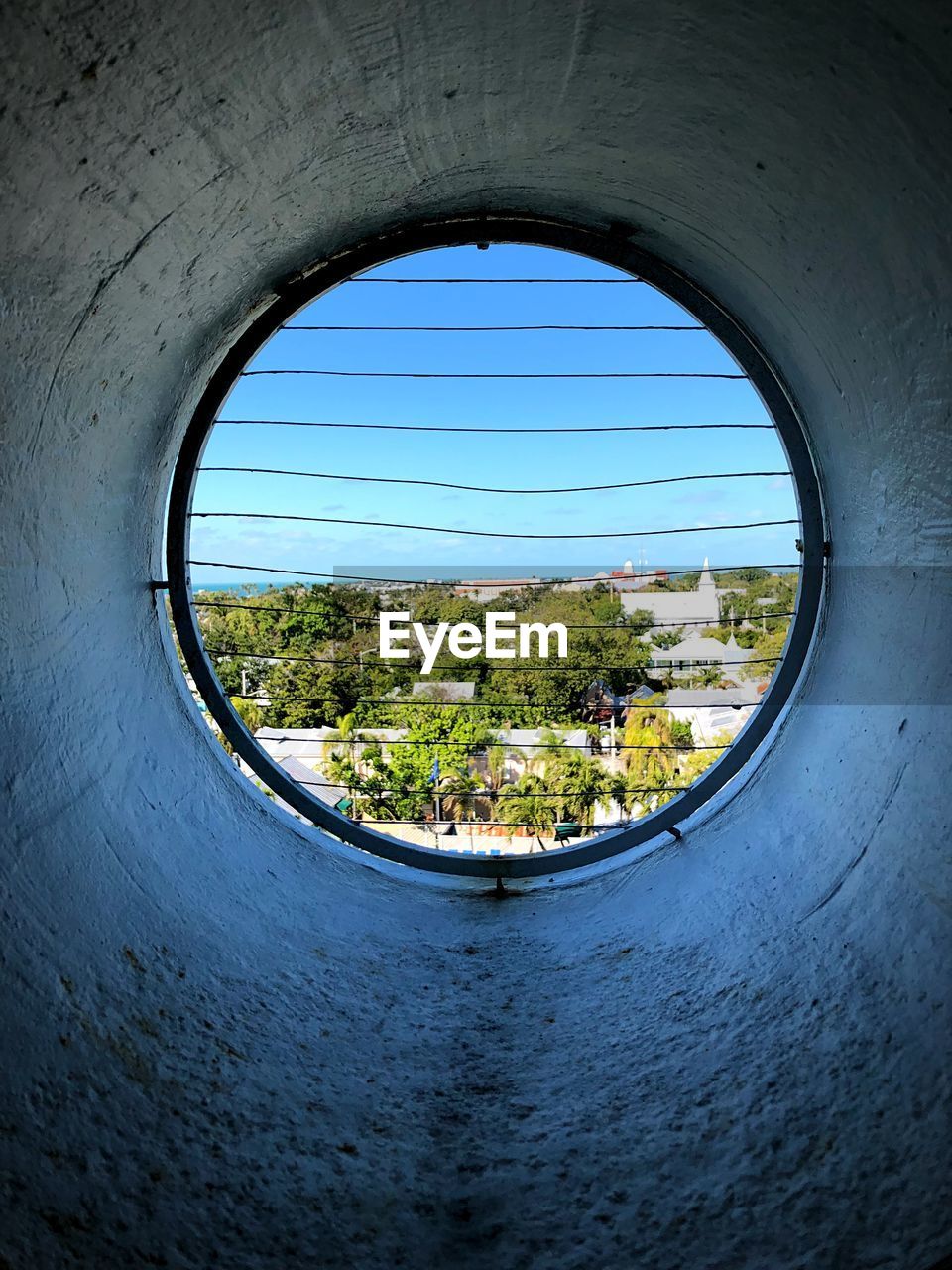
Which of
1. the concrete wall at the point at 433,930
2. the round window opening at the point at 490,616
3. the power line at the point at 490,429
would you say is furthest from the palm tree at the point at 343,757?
the concrete wall at the point at 433,930

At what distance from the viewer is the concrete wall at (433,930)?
83 cm

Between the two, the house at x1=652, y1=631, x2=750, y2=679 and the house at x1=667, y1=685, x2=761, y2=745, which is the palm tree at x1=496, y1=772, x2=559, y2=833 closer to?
the house at x1=667, y1=685, x2=761, y2=745

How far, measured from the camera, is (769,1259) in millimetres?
798

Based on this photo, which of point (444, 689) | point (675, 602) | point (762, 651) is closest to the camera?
point (762, 651)

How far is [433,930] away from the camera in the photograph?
1.60 meters

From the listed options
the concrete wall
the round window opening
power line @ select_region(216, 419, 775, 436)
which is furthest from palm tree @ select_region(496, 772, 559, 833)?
the concrete wall

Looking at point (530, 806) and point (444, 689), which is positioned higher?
point (444, 689)

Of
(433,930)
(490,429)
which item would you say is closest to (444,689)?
(490,429)

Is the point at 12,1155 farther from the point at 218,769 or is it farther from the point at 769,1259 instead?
the point at 218,769

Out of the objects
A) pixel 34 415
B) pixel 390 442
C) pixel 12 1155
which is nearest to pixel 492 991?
pixel 12 1155

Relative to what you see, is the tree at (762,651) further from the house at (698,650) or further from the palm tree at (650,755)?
the palm tree at (650,755)

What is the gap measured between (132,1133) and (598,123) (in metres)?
1.55

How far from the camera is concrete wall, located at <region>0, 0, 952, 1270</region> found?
834 millimetres

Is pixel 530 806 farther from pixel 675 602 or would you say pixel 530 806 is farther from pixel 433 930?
pixel 433 930
